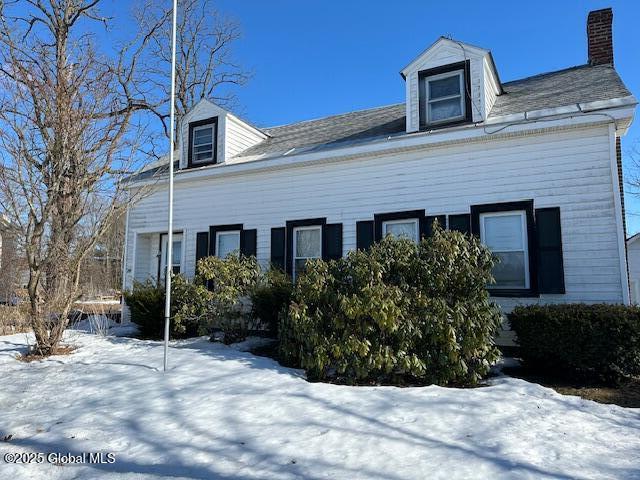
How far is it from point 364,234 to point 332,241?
0.77m

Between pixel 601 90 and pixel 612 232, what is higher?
pixel 601 90

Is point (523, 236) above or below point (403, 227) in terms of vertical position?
below

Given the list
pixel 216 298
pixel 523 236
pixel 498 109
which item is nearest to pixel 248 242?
pixel 216 298

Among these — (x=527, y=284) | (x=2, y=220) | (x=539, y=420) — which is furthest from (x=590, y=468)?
(x=2, y=220)

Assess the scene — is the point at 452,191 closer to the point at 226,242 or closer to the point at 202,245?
the point at 226,242

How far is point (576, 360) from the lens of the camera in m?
6.15

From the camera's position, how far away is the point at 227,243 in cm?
1149

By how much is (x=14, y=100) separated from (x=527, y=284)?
938cm

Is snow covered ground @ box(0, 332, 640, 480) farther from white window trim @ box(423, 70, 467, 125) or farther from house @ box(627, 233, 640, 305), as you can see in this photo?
house @ box(627, 233, 640, 305)

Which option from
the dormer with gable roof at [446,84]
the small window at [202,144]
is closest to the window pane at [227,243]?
the small window at [202,144]

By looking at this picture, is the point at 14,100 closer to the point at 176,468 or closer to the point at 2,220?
the point at 2,220

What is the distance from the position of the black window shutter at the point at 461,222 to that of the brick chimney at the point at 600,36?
563cm

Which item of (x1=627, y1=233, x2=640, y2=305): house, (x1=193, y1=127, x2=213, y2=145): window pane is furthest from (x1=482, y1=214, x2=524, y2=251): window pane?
(x1=627, y1=233, x2=640, y2=305): house

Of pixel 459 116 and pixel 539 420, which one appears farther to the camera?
pixel 459 116
